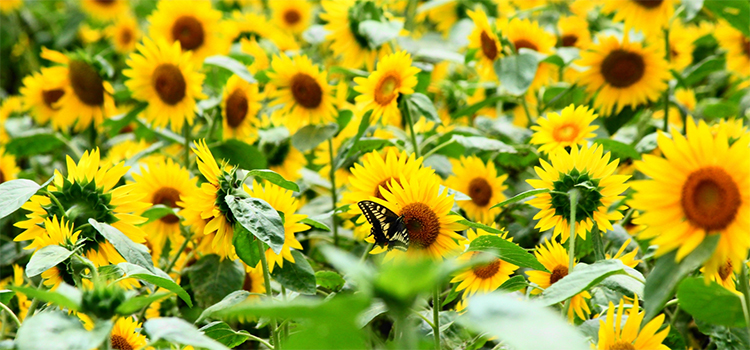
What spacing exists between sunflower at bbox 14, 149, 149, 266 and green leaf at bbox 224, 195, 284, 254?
0.85 feet

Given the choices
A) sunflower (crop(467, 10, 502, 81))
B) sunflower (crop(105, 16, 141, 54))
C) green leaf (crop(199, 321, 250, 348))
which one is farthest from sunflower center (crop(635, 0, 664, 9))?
sunflower (crop(105, 16, 141, 54))

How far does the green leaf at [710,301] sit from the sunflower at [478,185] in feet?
2.27

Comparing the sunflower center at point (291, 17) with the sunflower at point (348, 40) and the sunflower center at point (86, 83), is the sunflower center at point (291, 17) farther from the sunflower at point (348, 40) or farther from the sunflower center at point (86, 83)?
the sunflower center at point (86, 83)

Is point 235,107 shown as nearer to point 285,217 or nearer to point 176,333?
point 285,217

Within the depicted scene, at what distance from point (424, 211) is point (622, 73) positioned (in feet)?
3.09

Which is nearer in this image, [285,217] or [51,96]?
[285,217]

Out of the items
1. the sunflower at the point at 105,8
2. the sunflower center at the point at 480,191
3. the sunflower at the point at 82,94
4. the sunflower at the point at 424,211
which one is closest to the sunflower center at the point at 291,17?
the sunflower at the point at 105,8

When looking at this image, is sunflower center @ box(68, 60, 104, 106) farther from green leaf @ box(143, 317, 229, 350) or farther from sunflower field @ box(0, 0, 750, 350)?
green leaf @ box(143, 317, 229, 350)

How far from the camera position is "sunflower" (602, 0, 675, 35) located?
191cm

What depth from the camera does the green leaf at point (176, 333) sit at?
29.2 inches

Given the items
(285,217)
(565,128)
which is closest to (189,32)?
(285,217)

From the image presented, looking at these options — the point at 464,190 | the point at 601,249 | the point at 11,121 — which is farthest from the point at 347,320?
the point at 11,121

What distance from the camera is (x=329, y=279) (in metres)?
A: 1.31

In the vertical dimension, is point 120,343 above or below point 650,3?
below
